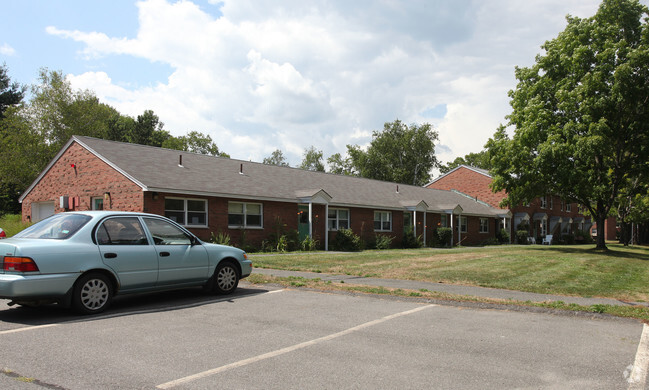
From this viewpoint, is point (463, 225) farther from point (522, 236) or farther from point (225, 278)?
point (225, 278)

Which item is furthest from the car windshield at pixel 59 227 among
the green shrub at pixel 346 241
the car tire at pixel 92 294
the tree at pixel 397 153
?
the tree at pixel 397 153

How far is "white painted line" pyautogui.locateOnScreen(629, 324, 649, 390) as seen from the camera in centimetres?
459

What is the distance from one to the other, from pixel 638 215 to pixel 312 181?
106ft

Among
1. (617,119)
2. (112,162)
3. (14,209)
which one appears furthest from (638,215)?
(14,209)

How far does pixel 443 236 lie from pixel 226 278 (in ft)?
87.0

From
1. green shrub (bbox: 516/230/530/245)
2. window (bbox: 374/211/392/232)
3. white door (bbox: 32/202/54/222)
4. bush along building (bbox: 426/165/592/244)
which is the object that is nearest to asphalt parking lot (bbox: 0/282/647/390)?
white door (bbox: 32/202/54/222)

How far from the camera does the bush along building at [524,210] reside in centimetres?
4591

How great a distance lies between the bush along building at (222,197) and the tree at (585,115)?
26.8 feet

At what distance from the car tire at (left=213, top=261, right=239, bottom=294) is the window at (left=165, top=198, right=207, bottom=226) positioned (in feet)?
36.9

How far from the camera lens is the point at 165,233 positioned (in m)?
8.77

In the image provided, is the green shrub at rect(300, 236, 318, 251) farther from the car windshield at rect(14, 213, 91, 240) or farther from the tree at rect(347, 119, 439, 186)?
the tree at rect(347, 119, 439, 186)

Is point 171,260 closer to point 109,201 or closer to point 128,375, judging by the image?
point 128,375

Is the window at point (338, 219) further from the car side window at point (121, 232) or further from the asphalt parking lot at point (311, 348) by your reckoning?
the car side window at point (121, 232)

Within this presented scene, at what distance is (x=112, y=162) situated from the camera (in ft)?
67.0
